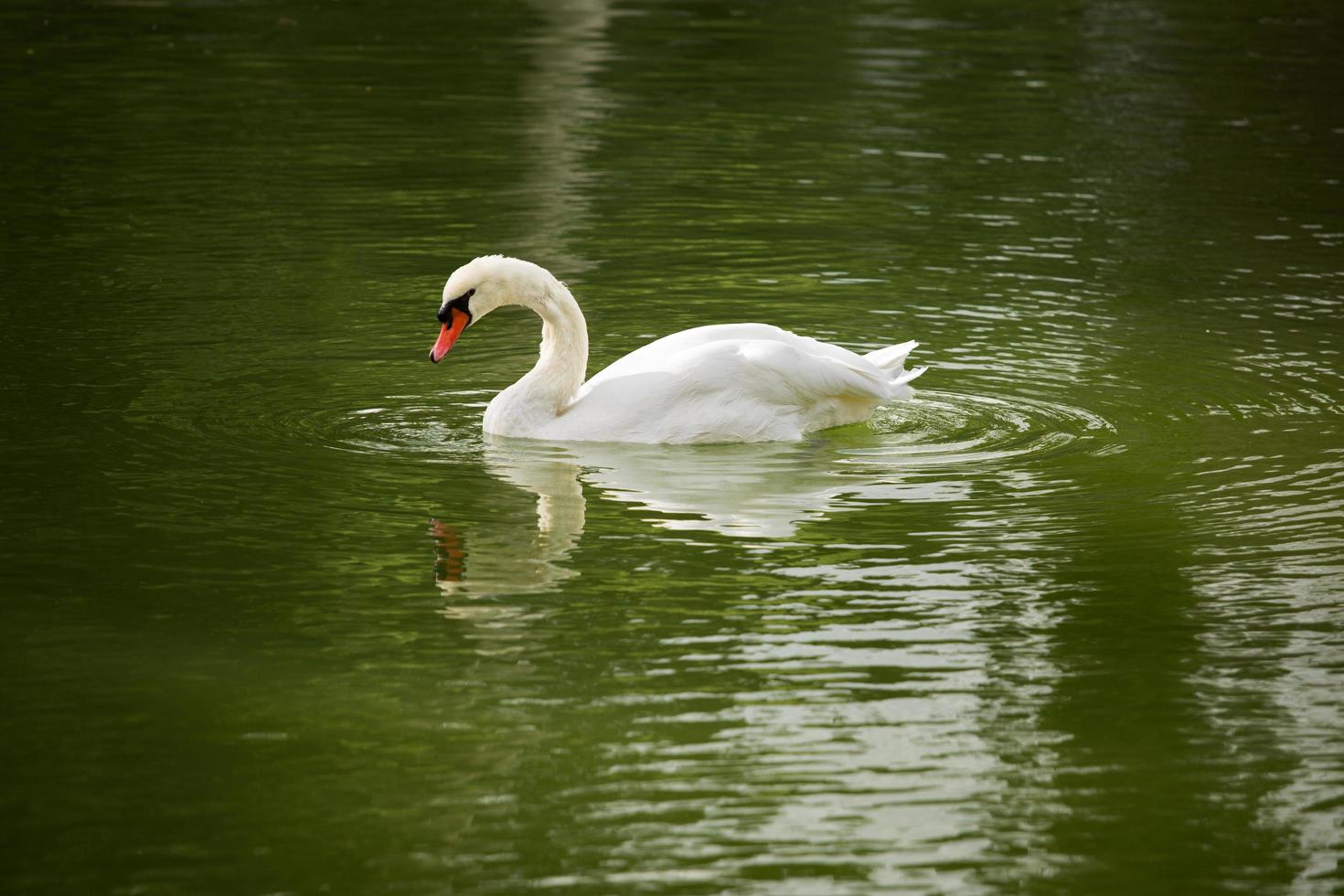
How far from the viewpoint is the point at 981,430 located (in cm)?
1158

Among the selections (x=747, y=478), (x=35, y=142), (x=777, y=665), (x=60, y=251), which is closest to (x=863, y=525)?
(x=747, y=478)

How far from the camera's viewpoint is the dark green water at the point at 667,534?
6.61m

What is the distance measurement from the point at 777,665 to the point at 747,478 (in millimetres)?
2883

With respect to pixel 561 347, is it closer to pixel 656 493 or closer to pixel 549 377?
pixel 549 377

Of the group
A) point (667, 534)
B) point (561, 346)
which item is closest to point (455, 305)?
point (561, 346)

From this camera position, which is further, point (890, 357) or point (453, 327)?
point (890, 357)

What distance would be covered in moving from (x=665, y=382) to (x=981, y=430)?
1.80 m

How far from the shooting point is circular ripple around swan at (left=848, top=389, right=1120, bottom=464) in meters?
11.2

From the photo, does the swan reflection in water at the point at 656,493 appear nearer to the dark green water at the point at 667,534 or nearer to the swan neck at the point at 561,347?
the dark green water at the point at 667,534

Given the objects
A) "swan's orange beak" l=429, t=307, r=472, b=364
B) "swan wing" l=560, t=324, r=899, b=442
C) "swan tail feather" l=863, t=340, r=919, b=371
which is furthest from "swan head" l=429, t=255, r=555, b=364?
"swan tail feather" l=863, t=340, r=919, b=371

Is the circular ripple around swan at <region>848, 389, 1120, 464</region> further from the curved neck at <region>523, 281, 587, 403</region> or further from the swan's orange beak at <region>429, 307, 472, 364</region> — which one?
the swan's orange beak at <region>429, 307, 472, 364</region>

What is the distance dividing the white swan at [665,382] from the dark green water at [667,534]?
20 cm

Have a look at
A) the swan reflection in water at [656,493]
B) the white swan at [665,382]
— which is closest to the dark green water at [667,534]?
the swan reflection in water at [656,493]

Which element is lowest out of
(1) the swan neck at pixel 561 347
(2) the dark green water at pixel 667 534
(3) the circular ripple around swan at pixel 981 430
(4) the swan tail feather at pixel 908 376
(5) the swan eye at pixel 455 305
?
(3) the circular ripple around swan at pixel 981 430
